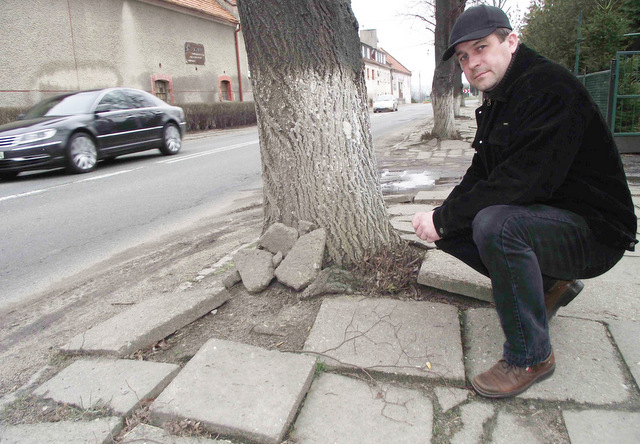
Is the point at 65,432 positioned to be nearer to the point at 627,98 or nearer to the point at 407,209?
the point at 407,209

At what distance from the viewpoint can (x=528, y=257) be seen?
177cm

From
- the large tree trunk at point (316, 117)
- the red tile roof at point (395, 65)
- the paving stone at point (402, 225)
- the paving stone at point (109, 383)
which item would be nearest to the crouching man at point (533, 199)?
the large tree trunk at point (316, 117)

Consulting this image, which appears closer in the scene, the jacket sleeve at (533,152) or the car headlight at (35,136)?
the jacket sleeve at (533,152)

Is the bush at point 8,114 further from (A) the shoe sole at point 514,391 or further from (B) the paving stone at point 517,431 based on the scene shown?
(B) the paving stone at point 517,431

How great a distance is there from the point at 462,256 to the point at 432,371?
1.81ft

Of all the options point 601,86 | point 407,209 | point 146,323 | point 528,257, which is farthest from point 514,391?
point 601,86

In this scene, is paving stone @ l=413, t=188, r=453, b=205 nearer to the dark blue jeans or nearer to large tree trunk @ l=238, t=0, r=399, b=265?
large tree trunk @ l=238, t=0, r=399, b=265

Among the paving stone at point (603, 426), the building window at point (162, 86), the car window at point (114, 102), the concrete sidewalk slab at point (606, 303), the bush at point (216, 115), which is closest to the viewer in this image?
the paving stone at point (603, 426)

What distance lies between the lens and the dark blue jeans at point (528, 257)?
5.82 ft

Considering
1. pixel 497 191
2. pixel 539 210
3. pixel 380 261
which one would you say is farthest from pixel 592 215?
pixel 380 261

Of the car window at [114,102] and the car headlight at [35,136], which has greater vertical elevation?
the car window at [114,102]

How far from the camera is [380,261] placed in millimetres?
2723

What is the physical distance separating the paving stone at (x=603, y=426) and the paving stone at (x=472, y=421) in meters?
0.27

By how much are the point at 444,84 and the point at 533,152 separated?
10618mm
